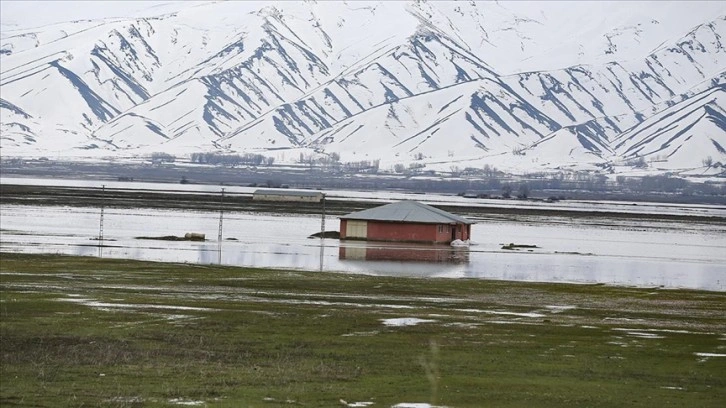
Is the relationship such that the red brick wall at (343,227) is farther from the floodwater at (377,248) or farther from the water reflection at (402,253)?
the water reflection at (402,253)

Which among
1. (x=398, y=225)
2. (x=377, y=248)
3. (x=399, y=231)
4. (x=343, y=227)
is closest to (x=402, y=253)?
(x=377, y=248)

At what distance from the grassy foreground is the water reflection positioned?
25423 mm

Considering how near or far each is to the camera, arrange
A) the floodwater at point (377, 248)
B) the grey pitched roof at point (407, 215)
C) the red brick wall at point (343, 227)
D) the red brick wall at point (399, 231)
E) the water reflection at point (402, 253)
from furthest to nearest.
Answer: the red brick wall at point (399, 231) < the grey pitched roof at point (407, 215) < the red brick wall at point (343, 227) < the water reflection at point (402, 253) < the floodwater at point (377, 248)

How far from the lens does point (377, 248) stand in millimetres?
95875

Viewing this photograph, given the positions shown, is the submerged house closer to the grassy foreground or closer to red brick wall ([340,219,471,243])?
red brick wall ([340,219,471,243])

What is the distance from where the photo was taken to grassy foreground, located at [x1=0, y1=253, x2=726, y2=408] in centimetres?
2944

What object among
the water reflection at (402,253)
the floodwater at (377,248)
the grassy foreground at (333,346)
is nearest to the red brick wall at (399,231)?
the floodwater at (377,248)

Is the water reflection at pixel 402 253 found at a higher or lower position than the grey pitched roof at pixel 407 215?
lower

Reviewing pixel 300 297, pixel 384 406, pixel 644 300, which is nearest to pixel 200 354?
pixel 384 406

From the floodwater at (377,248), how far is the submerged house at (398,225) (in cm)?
315

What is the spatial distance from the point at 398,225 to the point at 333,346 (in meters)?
71.5

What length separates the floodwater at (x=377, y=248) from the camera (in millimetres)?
75688

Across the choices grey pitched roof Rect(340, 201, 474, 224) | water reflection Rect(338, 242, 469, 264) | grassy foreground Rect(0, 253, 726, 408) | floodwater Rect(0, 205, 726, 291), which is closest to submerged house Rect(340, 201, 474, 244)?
grey pitched roof Rect(340, 201, 474, 224)

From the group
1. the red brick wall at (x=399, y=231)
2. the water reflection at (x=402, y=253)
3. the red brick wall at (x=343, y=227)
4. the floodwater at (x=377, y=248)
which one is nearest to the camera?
Result: the floodwater at (x=377, y=248)
